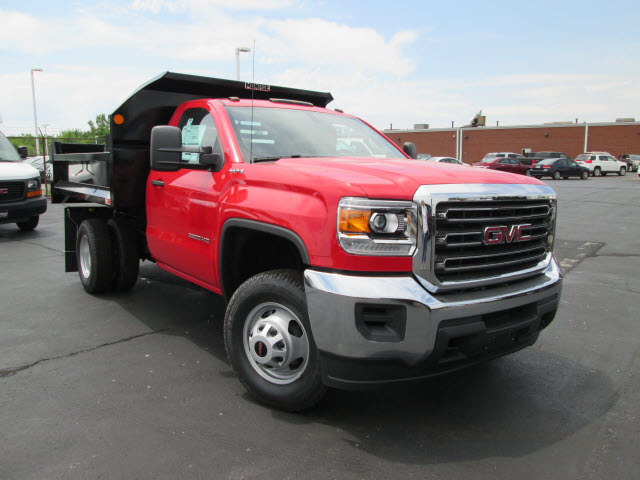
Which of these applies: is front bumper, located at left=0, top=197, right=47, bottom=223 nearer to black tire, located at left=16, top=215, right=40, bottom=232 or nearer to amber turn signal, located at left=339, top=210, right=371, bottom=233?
black tire, located at left=16, top=215, right=40, bottom=232

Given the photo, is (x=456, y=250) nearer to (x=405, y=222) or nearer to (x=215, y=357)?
(x=405, y=222)

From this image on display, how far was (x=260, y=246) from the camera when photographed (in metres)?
3.86

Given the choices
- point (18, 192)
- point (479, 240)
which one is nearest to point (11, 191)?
point (18, 192)

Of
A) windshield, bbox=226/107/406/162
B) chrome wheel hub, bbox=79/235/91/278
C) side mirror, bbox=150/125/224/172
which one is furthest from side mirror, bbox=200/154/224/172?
chrome wheel hub, bbox=79/235/91/278

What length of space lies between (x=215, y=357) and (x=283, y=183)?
1775 mm

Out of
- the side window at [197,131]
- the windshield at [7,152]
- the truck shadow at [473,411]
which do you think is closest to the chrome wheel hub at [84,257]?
the side window at [197,131]

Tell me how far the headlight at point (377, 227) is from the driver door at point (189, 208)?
141 centimetres

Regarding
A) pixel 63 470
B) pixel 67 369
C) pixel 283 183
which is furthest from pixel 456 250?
pixel 67 369

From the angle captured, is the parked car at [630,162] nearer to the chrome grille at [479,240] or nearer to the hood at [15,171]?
the hood at [15,171]

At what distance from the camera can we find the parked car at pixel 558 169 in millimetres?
35094

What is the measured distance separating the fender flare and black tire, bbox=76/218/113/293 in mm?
2572

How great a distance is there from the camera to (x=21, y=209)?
402 inches

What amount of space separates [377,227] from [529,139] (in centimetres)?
5986

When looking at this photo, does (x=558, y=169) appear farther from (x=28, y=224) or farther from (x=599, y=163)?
(x=28, y=224)
